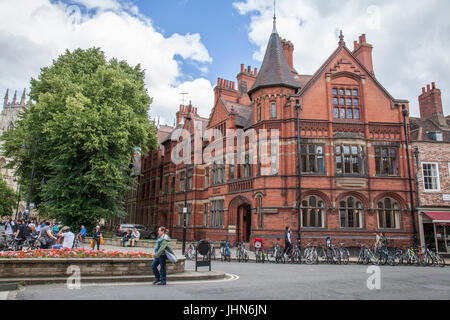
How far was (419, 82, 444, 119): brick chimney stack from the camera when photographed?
2883 centimetres

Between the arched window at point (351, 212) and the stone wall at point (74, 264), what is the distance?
52.9ft

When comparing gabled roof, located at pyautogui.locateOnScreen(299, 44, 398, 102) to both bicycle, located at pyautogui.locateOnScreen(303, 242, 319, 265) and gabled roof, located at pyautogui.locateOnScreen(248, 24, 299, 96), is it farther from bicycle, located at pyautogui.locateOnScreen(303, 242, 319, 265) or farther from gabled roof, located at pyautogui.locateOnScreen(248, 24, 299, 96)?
bicycle, located at pyautogui.locateOnScreen(303, 242, 319, 265)

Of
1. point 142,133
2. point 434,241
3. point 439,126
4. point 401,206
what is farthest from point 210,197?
point 439,126

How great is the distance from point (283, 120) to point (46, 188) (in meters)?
18.3

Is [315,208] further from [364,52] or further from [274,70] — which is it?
[364,52]

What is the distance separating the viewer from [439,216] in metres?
23.2

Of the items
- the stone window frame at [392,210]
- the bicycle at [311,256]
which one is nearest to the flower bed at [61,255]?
the bicycle at [311,256]

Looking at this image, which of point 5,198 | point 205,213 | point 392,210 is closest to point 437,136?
point 392,210

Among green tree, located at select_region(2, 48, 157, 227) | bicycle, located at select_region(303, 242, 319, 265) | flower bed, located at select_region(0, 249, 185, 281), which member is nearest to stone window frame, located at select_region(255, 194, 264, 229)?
bicycle, located at select_region(303, 242, 319, 265)

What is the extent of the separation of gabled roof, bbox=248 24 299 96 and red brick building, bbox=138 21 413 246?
8 cm

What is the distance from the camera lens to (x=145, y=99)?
29.6 metres

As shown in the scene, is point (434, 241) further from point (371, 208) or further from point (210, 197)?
point (210, 197)
